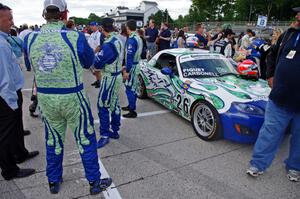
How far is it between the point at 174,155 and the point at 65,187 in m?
1.52

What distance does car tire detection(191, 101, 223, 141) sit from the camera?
3830 millimetres

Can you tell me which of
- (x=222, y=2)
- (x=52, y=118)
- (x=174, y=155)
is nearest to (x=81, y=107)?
(x=52, y=118)

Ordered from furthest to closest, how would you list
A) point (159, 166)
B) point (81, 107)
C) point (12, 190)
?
point (159, 166) → point (12, 190) → point (81, 107)

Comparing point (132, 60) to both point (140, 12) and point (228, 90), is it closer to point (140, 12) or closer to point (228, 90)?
point (228, 90)

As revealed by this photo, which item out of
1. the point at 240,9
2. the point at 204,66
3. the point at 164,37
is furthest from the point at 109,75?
the point at 240,9

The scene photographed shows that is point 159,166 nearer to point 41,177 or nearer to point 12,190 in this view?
point 41,177

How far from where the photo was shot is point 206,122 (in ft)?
13.4

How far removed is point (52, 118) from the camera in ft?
8.38

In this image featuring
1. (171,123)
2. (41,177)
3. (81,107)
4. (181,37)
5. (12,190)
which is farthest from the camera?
(181,37)

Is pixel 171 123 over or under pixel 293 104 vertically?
under

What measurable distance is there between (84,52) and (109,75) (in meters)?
1.35

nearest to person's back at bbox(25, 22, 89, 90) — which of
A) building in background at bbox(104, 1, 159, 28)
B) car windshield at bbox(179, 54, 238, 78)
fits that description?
car windshield at bbox(179, 54, 238, 78)

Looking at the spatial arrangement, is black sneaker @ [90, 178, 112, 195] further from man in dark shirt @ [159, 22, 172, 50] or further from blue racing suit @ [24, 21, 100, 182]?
man in dark shirt @ [159, 22, 172, 50]

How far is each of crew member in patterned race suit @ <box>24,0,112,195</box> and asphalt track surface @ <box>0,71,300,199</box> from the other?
39 centimetres
